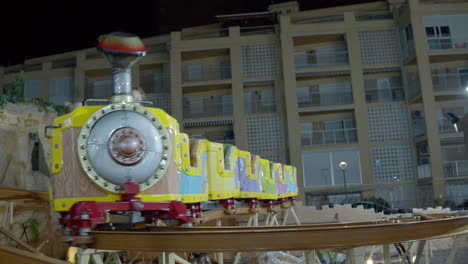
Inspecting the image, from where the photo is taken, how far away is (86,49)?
1262 inches

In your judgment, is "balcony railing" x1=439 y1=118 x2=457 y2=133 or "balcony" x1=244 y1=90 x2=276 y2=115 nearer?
"balcony railing" x1=439 y1=118 x2=457 y2=133

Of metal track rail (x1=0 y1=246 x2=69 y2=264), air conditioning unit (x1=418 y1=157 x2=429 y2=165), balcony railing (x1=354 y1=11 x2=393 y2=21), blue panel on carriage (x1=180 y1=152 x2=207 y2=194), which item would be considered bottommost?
metal track rail (x1=0 y1=246 x2=69 y2=264)

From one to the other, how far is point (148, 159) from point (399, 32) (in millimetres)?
26466

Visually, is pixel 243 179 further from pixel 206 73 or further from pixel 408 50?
pixel 408 50

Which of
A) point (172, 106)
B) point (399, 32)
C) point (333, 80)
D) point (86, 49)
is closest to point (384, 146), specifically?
point (333, 80)

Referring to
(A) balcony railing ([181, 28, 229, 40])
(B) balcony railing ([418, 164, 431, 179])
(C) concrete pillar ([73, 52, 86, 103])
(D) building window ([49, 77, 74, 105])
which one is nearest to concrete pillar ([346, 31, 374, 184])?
(B) balcony railing ([418, 164, 431, 179])

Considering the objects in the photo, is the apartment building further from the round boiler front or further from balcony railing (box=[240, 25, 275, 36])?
the round boiler front

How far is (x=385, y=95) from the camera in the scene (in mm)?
27984

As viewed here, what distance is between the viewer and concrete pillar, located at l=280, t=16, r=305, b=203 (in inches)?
1057

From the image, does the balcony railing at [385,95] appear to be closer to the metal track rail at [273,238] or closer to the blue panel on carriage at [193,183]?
the blue panel on carriage at [193,183]

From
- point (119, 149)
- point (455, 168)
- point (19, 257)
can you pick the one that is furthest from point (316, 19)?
point (19, 257)

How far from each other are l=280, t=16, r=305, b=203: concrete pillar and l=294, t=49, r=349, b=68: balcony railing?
4.79ft

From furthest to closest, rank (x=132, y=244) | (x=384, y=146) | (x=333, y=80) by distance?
(x=333, y=80) → (x=384, y=146) → (x=132, y=244)

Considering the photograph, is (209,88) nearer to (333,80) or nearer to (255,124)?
(255,124)
